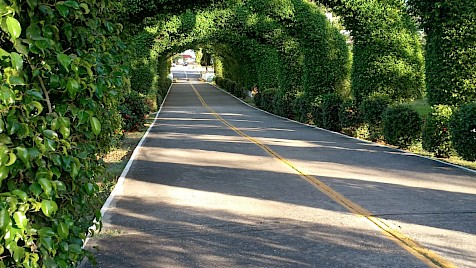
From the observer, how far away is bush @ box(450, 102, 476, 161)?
12.0 m

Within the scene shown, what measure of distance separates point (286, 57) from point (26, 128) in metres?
28.8

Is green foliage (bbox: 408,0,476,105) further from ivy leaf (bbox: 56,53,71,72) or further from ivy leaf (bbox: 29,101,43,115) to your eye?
ivy leaf (bbox: 29,101,43,115)

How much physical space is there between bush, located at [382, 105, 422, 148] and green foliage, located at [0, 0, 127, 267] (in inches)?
520

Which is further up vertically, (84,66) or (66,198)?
(84,66)

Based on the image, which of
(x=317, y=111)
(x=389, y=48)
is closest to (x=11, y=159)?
(x=389, y=48)

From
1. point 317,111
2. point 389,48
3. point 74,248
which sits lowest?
point 317,111

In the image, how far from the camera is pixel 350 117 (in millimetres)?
20609

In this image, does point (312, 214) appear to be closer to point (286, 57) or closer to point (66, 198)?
point (66, 198)

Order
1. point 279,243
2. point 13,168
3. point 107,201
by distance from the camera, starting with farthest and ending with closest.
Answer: point 107,201 < point 279,243 < point 13,168

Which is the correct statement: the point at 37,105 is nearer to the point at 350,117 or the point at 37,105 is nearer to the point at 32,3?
the point at 32,3

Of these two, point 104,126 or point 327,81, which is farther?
point 327,81

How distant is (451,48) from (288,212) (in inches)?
305

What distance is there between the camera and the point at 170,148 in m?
16.6

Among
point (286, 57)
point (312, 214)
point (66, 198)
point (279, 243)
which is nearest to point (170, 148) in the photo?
point (312, 214)
